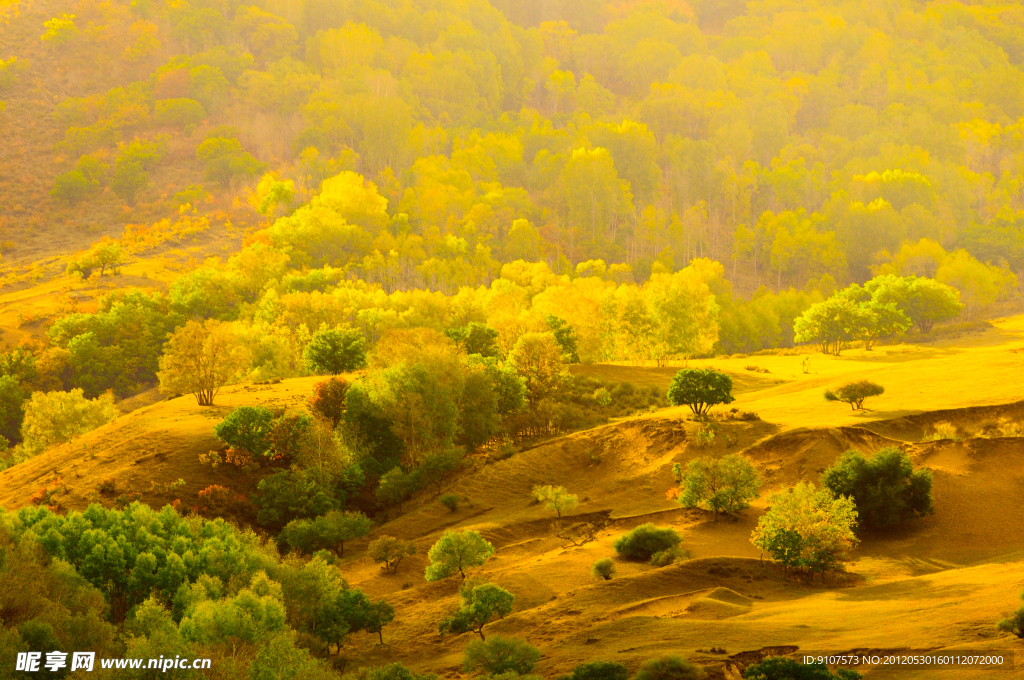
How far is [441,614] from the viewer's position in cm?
3034

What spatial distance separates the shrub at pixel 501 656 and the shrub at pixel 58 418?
4904cm

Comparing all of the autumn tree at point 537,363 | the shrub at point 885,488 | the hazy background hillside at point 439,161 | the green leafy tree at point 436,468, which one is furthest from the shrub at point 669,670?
the hazy background hillside at point 439,161

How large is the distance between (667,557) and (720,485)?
6.76 m

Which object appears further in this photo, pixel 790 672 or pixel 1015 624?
pixel 1015 624

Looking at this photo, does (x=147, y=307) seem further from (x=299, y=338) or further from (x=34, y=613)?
(x=34, y=613)

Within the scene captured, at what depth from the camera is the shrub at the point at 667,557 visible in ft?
104

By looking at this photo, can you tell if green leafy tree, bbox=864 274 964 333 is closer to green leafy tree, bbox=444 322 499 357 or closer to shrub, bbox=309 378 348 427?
green leafy tree, bbox=444 322 499 357

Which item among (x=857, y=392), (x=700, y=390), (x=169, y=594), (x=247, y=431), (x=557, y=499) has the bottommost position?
(x=169, y=594)

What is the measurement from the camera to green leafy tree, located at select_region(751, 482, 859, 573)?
97.3 ft

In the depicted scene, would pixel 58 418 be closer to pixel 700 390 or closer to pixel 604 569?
pixel 700 390

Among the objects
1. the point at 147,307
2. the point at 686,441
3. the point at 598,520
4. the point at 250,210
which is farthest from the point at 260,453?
the point at 250,210

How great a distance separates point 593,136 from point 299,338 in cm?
10762

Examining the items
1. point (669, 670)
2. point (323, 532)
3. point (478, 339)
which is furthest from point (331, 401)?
point (669, 670)

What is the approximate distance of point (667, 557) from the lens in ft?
104
